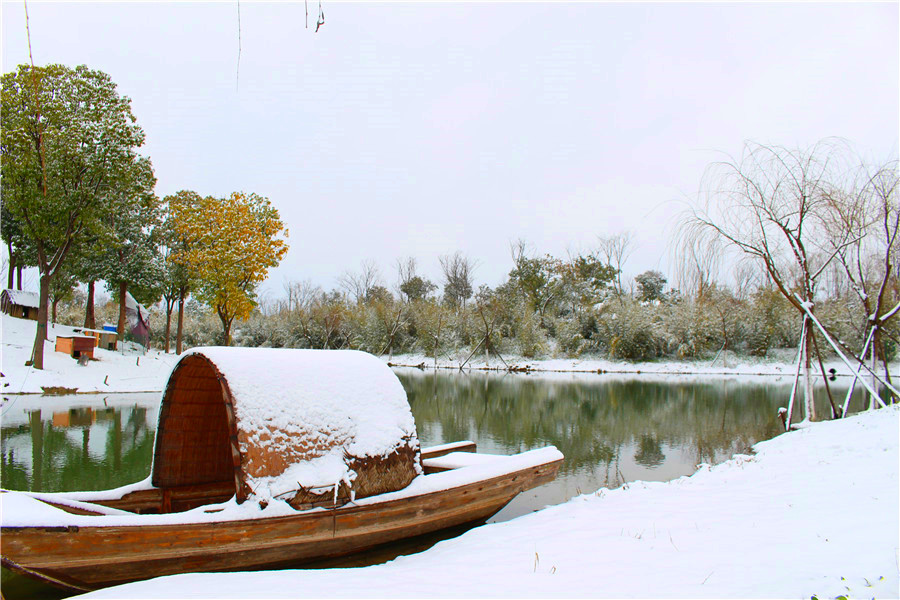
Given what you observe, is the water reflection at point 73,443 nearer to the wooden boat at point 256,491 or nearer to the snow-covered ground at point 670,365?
the wooden boat at point 256,491

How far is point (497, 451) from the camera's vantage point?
33.1 ft

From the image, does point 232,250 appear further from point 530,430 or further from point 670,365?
point 670,365

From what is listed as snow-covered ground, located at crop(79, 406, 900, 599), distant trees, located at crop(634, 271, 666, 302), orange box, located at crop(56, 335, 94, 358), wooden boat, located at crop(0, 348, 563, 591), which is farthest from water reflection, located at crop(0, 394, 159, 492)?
distant trees, located at crop(634, 271, 666, 302)

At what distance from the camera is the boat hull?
357 cm

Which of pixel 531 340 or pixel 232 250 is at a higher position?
pixel 232 250

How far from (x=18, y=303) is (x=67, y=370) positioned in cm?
1281

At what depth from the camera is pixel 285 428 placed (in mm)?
4574

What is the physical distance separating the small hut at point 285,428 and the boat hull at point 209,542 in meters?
0.20

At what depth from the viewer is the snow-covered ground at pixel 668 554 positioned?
126 inches

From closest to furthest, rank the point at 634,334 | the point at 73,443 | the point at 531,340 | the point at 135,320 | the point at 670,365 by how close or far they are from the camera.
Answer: the point at 73,443 < the point at 135,320 < the point at 670,365 < the point at 634,334 < the point at 531,340

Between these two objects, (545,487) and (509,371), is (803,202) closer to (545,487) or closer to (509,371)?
(545,487)

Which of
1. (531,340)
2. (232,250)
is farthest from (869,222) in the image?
(531,340)

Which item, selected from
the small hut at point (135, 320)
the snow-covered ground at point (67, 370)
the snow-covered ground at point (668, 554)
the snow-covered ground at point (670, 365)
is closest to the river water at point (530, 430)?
the snow-covered ground at point (67, 370)

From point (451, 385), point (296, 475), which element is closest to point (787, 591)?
point (296, 475)
